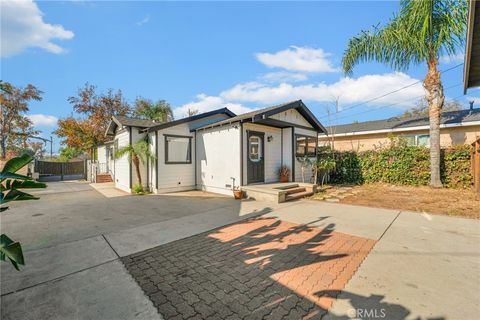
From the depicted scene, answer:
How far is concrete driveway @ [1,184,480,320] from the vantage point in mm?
2104

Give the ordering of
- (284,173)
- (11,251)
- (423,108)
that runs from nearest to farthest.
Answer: (11,251)
(284,173)
(423,108)

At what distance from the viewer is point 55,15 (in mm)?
6574

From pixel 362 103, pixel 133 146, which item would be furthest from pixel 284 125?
pixel 362 103

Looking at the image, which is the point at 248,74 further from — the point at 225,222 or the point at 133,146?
the point at 225,222

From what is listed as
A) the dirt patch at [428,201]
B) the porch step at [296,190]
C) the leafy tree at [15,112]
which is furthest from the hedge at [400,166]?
the leafy tree at [15,112]

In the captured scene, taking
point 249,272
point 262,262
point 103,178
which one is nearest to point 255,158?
point 262,262

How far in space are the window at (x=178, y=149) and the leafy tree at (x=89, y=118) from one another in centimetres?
1231

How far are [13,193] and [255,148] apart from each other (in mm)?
8207

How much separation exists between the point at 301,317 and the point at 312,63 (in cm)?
1450

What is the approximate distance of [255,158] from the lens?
30.2 ft

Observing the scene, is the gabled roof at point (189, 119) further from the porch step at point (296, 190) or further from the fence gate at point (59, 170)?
the fence gate at point (59, 170)

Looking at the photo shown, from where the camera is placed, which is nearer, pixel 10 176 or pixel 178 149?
pixel 10 176

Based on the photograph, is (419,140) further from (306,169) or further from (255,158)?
(255,158)

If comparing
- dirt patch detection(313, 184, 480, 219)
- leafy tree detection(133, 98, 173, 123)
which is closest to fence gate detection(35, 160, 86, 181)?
leafy tree detection(133, 98, 173, 123)
